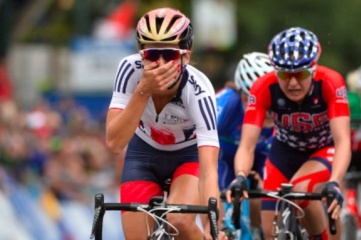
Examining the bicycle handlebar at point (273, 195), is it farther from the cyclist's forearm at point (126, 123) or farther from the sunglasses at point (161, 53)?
the sunglasses at point (161, 53)

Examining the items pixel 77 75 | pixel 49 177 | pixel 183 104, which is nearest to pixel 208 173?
pixel 183 104

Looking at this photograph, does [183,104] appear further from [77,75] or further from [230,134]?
[77,75]

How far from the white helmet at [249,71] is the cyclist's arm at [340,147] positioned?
5.71 ft

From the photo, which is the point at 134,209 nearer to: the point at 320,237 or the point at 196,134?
the point at 196,134

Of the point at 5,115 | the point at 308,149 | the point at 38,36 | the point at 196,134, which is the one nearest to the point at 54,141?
the point at 5,115

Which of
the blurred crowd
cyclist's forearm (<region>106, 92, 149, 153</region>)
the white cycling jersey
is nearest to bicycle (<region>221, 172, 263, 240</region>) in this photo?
the white cycling jersey

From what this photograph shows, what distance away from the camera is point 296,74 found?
11.7m

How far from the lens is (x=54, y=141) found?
2234 cm

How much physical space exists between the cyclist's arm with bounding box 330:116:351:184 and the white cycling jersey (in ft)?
3.95

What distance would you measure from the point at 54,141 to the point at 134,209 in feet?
40.8

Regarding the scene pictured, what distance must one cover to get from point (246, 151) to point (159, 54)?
1.86 m

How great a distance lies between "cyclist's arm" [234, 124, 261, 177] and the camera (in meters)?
11.6

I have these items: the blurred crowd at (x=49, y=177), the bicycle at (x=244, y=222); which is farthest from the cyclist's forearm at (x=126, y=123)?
the blurred crowd at (x=49, y=177)

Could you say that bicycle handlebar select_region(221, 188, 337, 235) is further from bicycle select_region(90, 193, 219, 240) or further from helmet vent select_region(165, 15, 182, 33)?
helmet vent select_region(165, 15, 182, 33)
